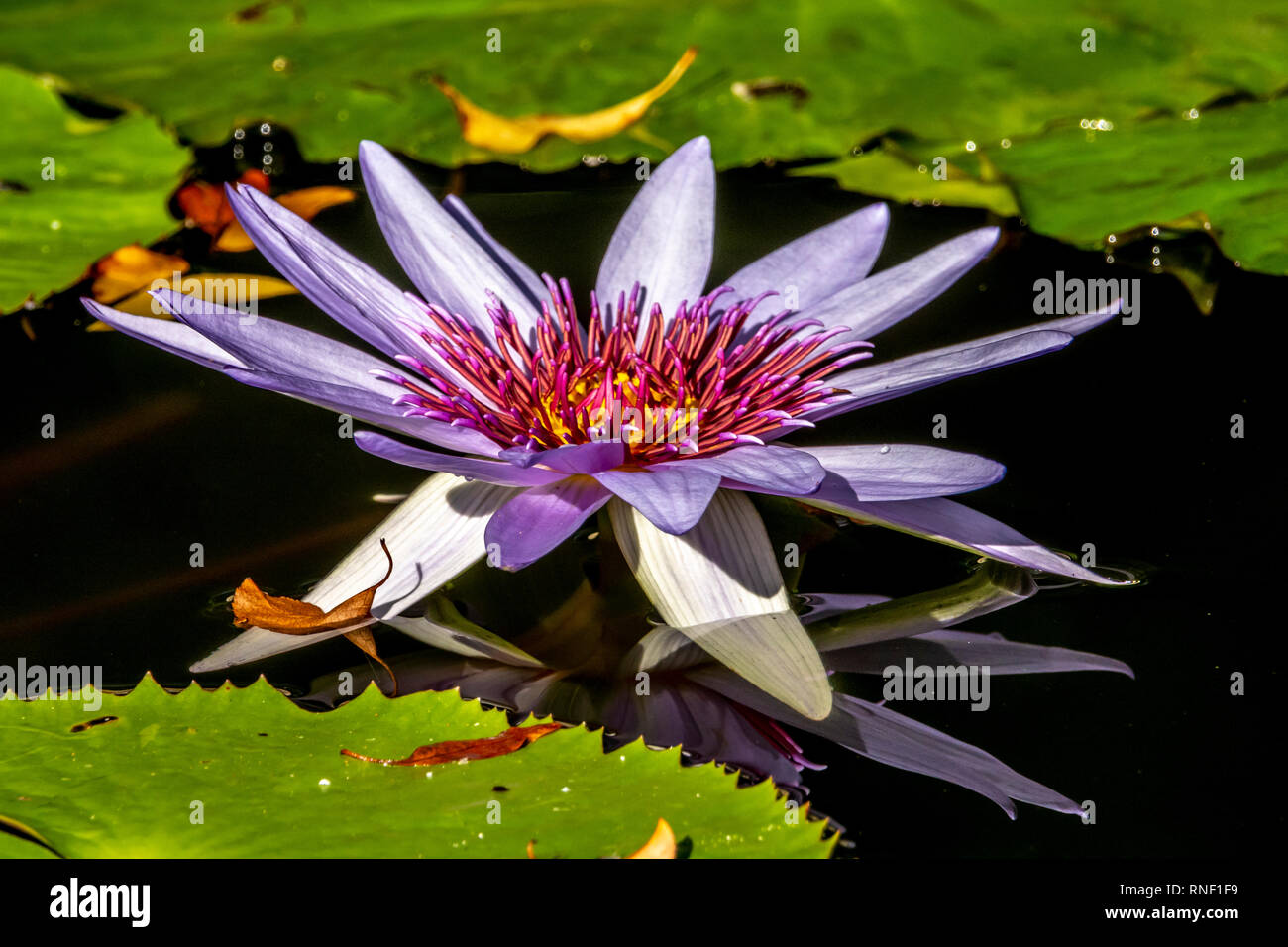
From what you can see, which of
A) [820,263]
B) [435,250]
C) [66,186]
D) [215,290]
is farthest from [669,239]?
[66,186]

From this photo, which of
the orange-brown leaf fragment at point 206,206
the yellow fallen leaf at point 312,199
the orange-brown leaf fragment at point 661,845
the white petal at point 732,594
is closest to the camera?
the orange-brown leaf fragment at point 661,845

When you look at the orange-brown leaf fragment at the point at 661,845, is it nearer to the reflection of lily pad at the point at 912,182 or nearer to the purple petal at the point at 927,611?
the purple petal at the point at 927,611

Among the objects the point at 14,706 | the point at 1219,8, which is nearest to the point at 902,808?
the point at 14,706

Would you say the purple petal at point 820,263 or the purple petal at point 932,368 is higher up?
the purple petal at point 820,263

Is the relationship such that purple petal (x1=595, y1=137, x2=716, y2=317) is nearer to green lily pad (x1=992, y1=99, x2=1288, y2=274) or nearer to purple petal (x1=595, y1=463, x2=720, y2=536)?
purple petal (x1=595, y1=463, x2=720, y2=536)

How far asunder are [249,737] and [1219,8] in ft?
11.6

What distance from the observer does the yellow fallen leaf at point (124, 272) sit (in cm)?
288

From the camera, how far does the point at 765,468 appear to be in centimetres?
189

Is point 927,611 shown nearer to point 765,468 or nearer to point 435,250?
point 765,468

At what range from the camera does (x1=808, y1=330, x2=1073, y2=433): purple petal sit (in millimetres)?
1995

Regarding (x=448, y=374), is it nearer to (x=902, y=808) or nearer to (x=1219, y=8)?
(x=902, y=808)

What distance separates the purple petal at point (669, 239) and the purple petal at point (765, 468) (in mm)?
655

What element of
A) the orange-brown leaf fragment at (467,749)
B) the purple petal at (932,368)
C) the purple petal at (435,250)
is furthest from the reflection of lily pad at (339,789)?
the purple petal at (435,250)

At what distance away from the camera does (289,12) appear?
154 inches
